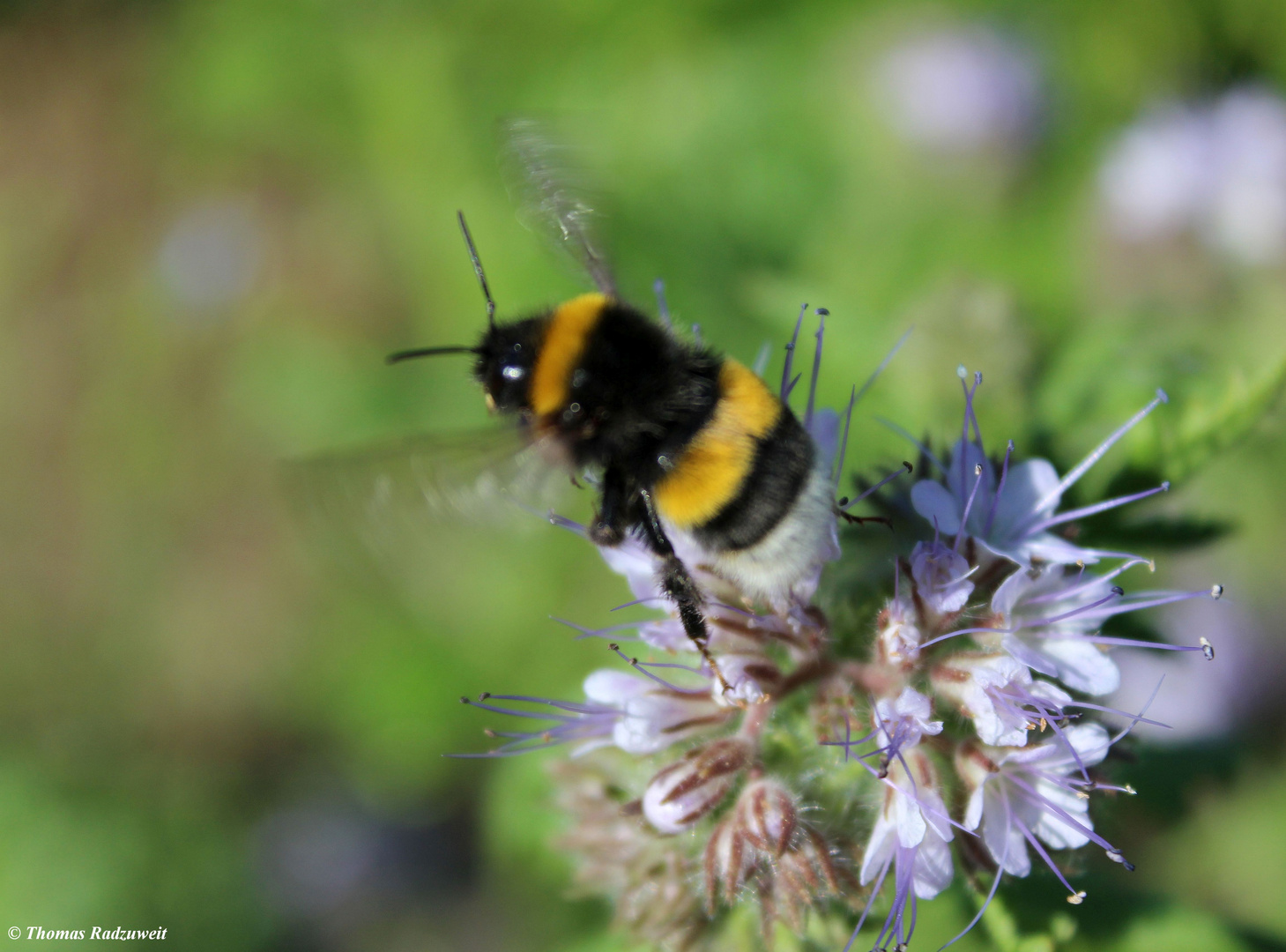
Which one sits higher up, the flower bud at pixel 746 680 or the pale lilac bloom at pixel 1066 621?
the pale lilac bloom at pixel 1066 621

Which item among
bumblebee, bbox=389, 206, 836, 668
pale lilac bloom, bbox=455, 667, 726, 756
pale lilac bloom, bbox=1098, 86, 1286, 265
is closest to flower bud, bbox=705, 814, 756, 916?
pale lilac bloom, bbox=455, 667, 726, 756

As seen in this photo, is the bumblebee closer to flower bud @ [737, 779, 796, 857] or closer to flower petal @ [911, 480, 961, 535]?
flower petal @ [911, 480, 961, 535]

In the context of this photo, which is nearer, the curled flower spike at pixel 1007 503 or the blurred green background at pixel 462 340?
the curled flower spike at pixel 1007 503

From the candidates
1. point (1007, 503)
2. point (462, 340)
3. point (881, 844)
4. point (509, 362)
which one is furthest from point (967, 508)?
point (462, 340)

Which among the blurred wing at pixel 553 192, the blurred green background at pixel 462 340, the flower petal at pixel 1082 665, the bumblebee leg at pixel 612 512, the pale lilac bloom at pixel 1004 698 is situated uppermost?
the blurred wing at pixel 553 192

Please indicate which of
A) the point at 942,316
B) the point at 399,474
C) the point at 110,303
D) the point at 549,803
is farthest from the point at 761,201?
the point at 110,303

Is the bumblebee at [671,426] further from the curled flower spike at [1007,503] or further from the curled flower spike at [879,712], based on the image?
the curled flower spike at [1007,503]

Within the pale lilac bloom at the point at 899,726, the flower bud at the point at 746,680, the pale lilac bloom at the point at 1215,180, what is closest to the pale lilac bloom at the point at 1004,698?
the pale lilac bloom at the point at 899,726
